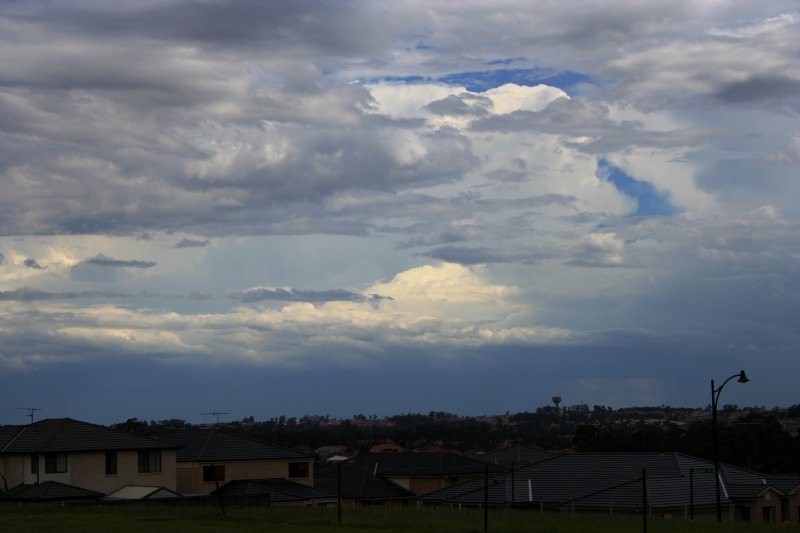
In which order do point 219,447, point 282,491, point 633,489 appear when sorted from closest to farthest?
point 633,489
point 282,491
point 219,447

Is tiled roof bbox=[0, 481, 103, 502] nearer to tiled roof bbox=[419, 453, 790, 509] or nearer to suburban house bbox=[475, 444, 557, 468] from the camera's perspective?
tiled roof bbox=[419, 453, 790, 509]

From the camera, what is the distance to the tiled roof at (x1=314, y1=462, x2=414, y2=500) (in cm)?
7719

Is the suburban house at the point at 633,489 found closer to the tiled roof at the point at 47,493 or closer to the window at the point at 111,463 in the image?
the window at the point at 111,463

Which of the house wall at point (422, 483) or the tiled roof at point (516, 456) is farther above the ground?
the tiled roof at point (516, 456)

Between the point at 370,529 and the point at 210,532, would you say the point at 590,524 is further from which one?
the point at 210,532

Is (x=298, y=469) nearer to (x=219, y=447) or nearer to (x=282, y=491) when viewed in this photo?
(x=219, y=447)

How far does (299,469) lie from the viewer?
3187 inches

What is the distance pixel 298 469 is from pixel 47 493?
2450 cm

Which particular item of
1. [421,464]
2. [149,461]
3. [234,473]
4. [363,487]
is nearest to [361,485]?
[363,487]

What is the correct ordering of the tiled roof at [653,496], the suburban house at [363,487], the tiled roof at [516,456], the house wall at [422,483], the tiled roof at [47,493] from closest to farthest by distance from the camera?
the tiled roof at [653,496] < the tiled roof at [47,493] < the suburban house at [363,487] < the house wall at [422,483] < the tiled roof at [516,456]

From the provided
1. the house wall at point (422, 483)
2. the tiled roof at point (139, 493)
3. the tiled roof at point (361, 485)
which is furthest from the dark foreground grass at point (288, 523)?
the house wall at point (422, 483)

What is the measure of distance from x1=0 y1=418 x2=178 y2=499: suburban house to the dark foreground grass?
1795 centimetres

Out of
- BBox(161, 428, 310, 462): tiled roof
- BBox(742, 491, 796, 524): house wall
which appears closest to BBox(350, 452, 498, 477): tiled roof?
BBox(161, 428, 310, 462): tiled roof

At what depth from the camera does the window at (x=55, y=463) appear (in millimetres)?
64188
